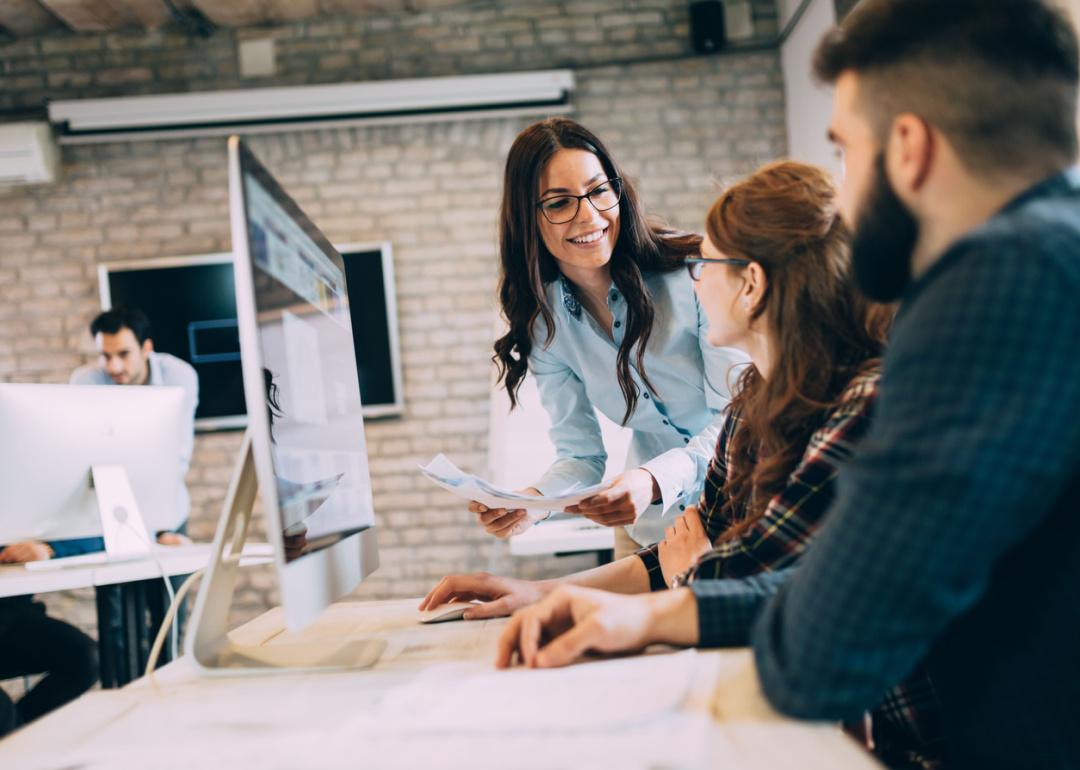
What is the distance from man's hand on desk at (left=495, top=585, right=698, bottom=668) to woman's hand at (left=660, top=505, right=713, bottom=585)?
0.45 m

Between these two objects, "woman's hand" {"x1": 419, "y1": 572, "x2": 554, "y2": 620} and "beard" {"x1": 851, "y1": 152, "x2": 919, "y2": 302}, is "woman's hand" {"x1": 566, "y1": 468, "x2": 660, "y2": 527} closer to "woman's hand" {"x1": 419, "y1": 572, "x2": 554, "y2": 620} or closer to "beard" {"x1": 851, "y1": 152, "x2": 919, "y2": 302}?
"woman's hand" {"x1": 419, "y1": 572, "x2": 554, "y2": 620}

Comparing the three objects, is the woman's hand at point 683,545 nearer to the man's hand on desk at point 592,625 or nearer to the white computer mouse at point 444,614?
the white computer mouse at point 444,614

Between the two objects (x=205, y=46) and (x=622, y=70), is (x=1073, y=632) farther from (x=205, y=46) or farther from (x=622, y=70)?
(x=205, y=46)

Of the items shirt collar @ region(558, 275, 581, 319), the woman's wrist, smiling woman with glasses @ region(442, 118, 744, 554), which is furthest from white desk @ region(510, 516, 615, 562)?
the woman's wrist

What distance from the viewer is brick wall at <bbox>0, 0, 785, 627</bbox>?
4.38m

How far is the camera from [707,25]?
14.0 feet

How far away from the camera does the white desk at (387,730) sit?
0.61 meters

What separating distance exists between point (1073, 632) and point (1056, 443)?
158mm

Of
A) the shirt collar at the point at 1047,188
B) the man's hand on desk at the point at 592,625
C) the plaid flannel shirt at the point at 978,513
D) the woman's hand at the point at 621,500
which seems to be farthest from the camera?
the woman's hand at the point at 621,500

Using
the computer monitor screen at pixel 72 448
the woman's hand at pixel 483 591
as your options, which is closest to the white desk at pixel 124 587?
the computer monitor screen at pixel 72 448

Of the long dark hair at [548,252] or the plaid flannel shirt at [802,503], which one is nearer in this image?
the plaid flannel shirt at [802,503]

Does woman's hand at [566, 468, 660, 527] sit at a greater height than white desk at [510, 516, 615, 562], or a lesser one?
greater

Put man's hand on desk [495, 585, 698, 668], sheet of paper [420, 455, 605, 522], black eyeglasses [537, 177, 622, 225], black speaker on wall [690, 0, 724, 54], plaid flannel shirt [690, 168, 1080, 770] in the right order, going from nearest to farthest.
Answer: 1. plaid flannel shirt [690, 168, 1080, 770]
2. man's hand on desk [495, 585, 698, 668]
3. sheet of paper [420, 455, 605, 522]
4. black eyeglasses [537, 177, 622, 225]
5. black speaker on wall [690, 0, 724, 54]

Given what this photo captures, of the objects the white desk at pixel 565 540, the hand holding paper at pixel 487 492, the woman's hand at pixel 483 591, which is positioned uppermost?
the hand holding paper at pixel 487 492
